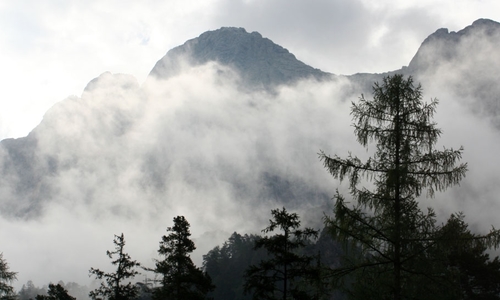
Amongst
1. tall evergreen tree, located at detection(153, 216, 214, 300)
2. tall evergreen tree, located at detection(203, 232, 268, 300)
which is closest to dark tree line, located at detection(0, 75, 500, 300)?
tall evergreen tree, located at detection(153, 216, 214, 300)

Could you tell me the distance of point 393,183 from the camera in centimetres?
1189

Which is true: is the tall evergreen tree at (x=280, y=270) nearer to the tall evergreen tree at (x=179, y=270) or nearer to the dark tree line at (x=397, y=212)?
the tall evergreen tree at (x=179, y=270)

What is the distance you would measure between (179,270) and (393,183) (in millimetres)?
15542

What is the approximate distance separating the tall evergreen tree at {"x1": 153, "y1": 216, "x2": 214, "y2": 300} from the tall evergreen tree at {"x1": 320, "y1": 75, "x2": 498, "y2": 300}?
43.7 feet

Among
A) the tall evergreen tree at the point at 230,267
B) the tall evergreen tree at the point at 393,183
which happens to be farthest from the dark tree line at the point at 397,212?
the tall evergreen tree at the point at 230,267

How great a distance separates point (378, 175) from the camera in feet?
40.2

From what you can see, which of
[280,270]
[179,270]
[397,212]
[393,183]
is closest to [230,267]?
[179,270]

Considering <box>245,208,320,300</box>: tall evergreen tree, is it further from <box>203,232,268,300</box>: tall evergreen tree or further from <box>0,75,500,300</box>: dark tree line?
<box>203,232,268,300</box>: tall evergreen tree

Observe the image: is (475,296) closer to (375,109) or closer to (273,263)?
(273,263)

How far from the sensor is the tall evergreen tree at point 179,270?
76.5 ft

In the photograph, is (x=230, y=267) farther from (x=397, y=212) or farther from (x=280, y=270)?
(x=397, y=212)

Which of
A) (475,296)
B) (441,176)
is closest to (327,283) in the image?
(441,176)

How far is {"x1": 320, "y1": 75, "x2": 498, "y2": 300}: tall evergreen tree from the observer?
1154 centimetres

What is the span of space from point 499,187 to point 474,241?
212m
